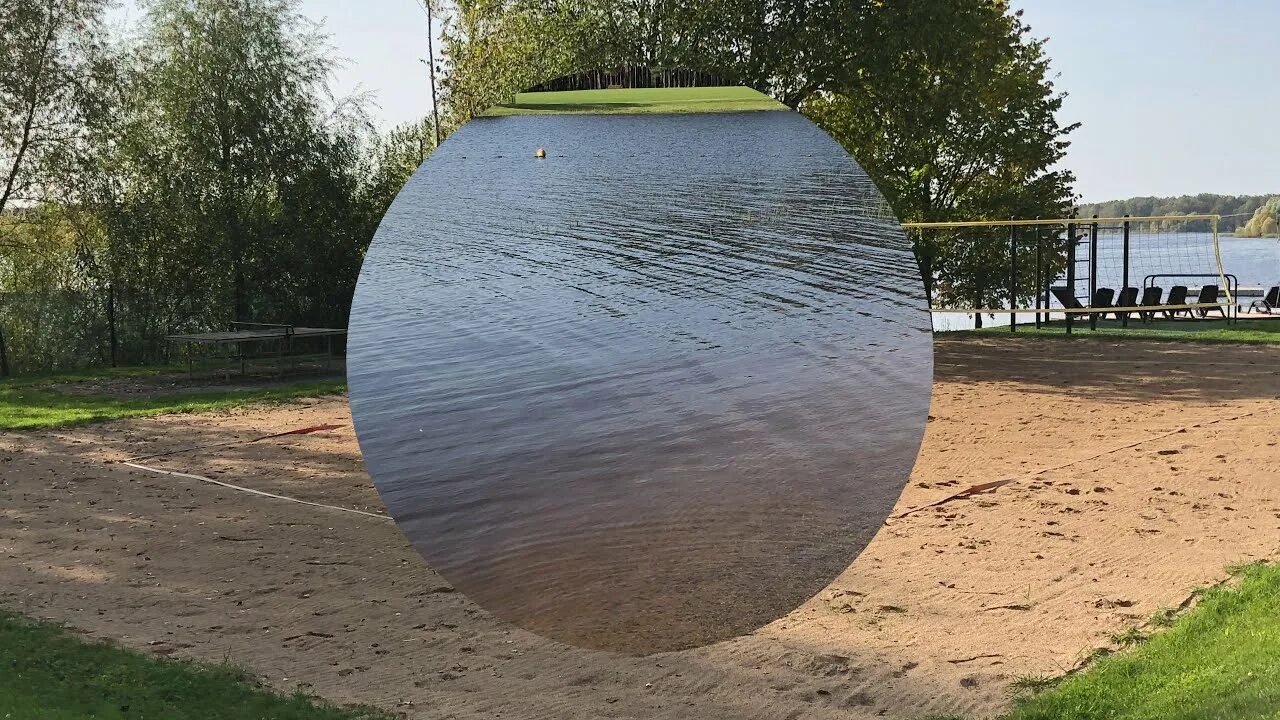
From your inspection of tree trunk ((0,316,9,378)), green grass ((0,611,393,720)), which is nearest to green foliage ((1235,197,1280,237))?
tree trunk ((0,316,9,378))

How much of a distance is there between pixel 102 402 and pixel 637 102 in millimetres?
15061

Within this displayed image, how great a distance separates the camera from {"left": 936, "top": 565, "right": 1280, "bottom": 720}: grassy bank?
192 inches

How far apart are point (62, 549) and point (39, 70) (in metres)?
14.0

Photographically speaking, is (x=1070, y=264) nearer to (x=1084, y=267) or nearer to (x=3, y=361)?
(x=1084, y=267)

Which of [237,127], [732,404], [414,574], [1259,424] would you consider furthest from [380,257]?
[237,127]

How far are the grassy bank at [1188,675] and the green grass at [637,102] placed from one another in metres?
3.08

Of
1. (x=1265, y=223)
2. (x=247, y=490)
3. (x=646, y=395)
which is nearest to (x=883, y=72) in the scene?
(x=247, y=490)

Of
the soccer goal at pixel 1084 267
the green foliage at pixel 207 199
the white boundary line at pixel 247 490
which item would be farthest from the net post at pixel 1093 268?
the white boundary line at pixel 247 490

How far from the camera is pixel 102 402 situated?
16859 mm

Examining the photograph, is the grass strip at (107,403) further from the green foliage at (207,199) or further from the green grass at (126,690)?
the green grass at (126,690)

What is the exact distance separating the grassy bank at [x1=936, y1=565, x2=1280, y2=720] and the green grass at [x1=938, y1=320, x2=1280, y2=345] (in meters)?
14.7

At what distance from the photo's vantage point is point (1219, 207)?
36.5 metres

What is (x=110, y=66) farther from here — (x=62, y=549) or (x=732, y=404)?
(x=732, y=404)

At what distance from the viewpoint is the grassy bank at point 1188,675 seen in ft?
16.0
